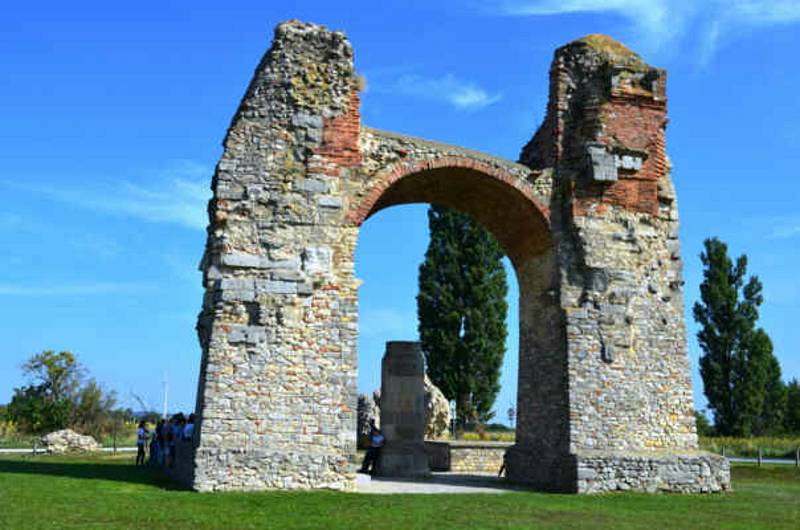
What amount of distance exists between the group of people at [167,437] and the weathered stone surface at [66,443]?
4870mm

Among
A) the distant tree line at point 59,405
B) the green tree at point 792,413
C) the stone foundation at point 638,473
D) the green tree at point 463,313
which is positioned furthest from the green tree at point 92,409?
the green tree at point 792,413

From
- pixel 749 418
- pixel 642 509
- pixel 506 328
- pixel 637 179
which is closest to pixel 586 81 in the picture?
pixel 637 179

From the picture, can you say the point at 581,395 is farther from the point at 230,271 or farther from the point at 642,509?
the point at 230,271

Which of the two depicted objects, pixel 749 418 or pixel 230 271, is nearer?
pixel 230 271

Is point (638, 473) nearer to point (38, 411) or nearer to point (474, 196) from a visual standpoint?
point (474, 196)

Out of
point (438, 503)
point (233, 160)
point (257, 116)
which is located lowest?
point (438, 503)

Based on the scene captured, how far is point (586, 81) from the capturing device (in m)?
14.2

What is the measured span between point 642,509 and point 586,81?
7.98 m

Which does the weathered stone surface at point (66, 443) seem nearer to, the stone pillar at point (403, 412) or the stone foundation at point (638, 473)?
the stone pillar at point (403, 412)

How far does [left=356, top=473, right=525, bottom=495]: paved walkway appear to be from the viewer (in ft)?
39.2

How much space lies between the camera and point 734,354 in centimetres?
3020

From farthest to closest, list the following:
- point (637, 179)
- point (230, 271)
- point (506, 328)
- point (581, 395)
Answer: point (506, 328), point (637, 179), point (581, 395), point (230, 271)

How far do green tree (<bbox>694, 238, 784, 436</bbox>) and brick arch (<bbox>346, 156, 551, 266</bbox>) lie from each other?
19.0 meters

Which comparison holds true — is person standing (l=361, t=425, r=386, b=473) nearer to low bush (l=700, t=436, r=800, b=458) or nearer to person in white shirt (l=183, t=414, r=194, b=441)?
person in white shirt (l=183, t=414, r=194, b=441)
